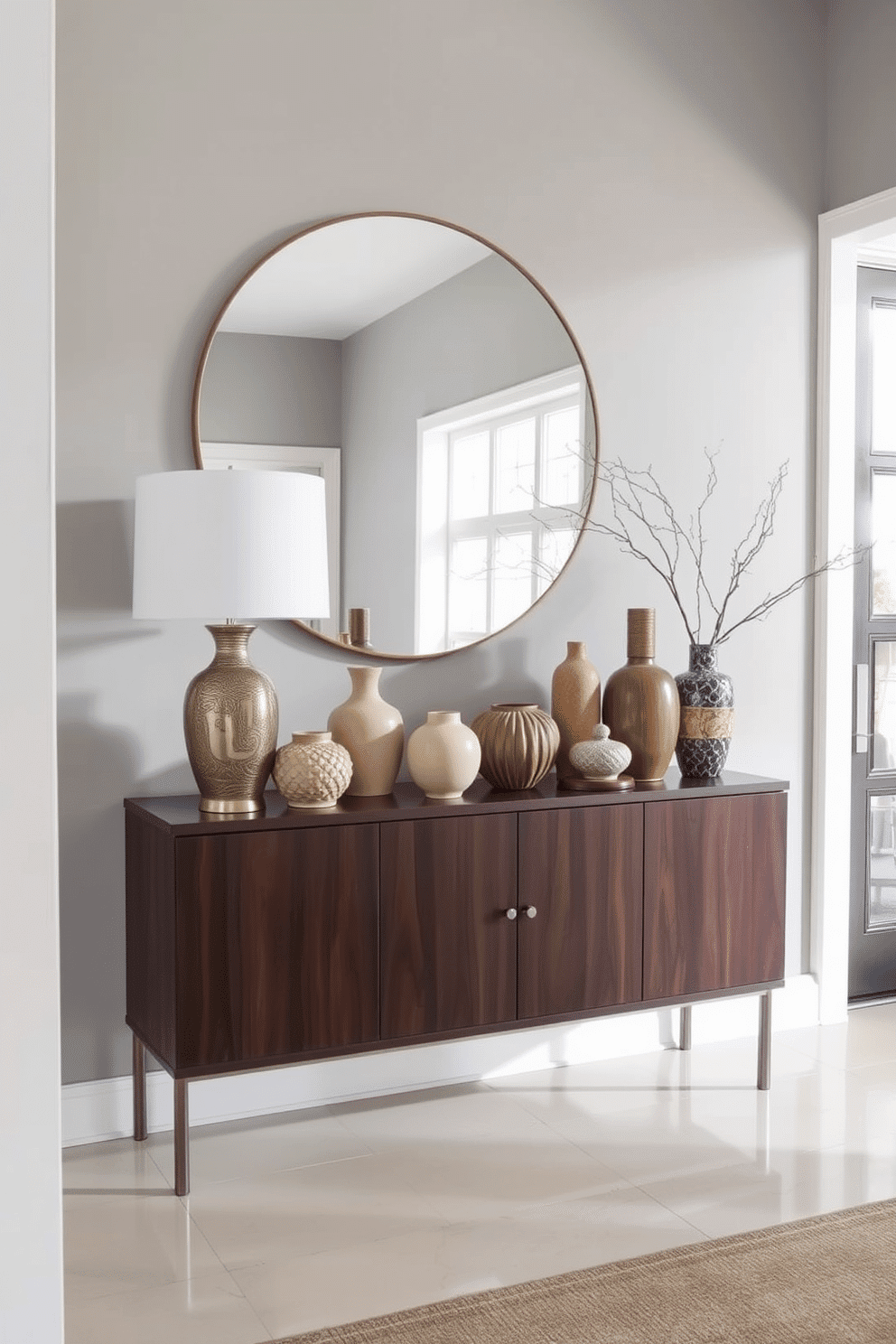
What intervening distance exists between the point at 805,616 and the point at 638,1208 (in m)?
1.75

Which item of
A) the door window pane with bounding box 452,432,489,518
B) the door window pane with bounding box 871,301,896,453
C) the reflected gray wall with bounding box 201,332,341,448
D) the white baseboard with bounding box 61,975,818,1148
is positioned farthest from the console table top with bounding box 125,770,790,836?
the door window pane with bounding box 871,301,896,453

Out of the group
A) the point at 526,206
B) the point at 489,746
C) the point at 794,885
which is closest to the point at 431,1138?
the point at 489,746

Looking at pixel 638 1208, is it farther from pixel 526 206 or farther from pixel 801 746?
pixel 526 206

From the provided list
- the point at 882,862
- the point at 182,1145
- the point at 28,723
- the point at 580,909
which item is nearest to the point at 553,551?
the point at 580,909

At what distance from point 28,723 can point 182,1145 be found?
4.64 ft

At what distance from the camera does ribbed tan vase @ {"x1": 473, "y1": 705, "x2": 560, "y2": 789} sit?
2818mm

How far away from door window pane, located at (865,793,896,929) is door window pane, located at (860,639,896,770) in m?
0.11

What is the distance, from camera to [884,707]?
3.74m

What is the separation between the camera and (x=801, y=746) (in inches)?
140

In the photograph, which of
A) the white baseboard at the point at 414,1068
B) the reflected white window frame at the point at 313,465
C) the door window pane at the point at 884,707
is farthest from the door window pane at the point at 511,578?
the door window pane at the point at 884,707

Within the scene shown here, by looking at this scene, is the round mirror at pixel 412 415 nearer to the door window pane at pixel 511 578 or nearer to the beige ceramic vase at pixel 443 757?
the door window pane at pixel 511 578

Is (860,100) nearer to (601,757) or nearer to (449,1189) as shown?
(601,757)

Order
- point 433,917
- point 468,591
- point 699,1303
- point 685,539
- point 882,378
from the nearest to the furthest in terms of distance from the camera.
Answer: point 699,1303
point 433,917
point 468,591
point 685,539
point 882,378

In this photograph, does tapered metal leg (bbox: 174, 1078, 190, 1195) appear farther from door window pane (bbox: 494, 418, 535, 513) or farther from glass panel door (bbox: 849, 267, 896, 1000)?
glass panel door (bbox: 849, 267, 896, 1000)
